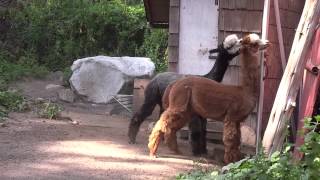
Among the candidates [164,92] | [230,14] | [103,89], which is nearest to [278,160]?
[164,92]

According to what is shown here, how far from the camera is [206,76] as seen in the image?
9062mm

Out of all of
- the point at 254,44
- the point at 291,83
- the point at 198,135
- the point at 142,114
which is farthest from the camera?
the point at 142,114


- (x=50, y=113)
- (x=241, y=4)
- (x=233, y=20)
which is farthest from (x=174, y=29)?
(x=50, y=113)

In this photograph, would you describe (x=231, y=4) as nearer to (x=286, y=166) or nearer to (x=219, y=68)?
(x=219, y=68)

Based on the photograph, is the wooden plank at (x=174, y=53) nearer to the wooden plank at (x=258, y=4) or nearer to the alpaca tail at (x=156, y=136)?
the wooden plank at (x=258, y=4)

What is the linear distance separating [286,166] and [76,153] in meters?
3.51

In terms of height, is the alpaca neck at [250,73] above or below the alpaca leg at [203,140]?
above

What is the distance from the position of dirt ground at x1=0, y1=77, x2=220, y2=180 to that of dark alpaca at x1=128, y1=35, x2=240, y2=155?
229 millimetres

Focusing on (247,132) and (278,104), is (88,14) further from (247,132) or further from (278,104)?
(278,104)

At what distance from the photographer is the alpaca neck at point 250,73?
8.04 metres

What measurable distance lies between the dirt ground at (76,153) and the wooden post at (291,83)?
1308 millimetres

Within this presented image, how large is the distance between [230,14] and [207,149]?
220cm

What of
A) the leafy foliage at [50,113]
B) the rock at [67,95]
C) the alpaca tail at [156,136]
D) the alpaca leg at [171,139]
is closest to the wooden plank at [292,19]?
the alpaca leg at [171,139]

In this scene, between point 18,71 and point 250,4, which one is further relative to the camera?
point 18,71
